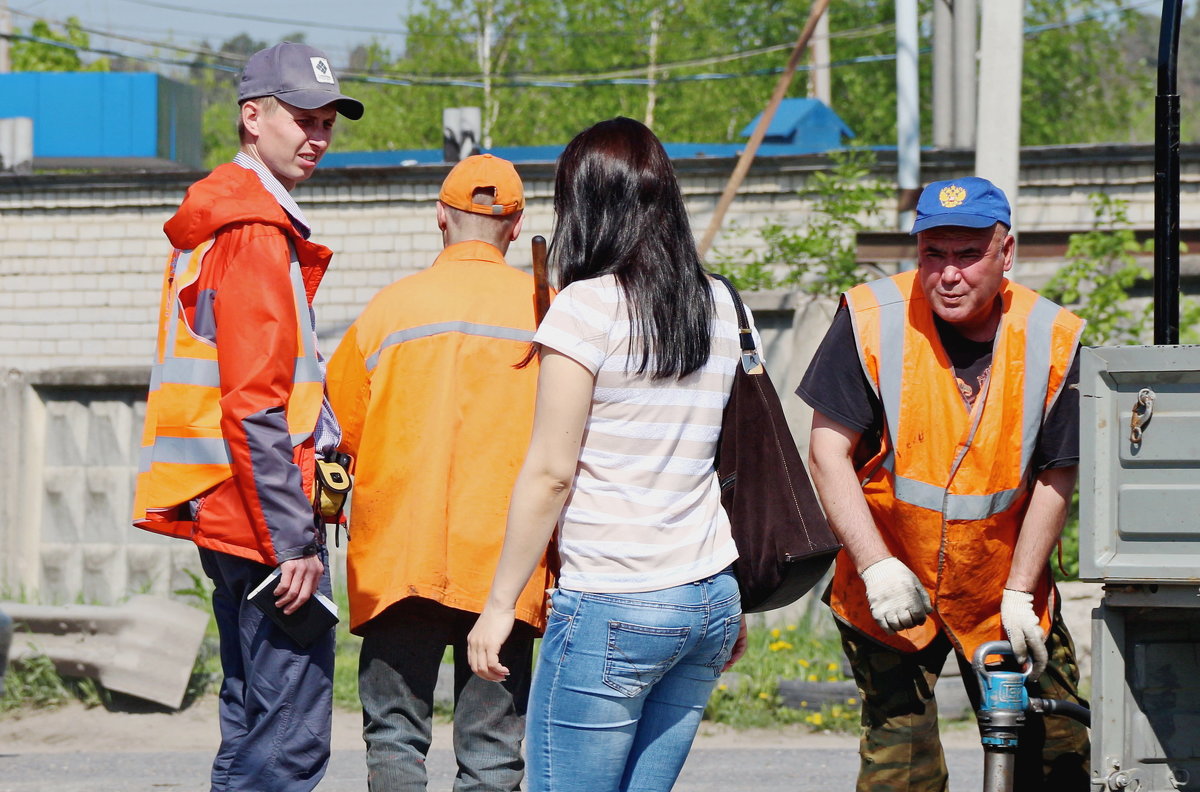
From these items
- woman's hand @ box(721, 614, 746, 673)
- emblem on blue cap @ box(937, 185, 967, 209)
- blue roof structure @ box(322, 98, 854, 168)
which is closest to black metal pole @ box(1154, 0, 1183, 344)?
emblem on blue cap @ box(937, 185, 967, 209)

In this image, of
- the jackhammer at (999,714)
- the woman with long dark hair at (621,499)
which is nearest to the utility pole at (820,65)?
the jackhammer at (999,714)

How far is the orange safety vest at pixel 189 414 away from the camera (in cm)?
345

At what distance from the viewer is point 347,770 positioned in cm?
579

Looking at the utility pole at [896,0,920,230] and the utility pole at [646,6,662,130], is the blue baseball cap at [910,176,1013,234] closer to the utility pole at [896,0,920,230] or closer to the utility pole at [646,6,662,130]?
the utility pole at [896,0,920,230]

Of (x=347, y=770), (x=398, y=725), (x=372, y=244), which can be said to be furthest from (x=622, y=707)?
(x=372, y=244)

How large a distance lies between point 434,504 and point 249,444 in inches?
24.3

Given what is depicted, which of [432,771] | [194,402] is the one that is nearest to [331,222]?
[432,771]

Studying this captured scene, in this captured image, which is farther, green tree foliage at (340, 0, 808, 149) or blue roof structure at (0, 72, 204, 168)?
green tree foliage at (340, 0, 808, 149)

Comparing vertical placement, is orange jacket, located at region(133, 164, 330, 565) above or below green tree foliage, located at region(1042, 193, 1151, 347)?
below

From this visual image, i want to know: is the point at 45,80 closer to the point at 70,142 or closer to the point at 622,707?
the point at 70,142

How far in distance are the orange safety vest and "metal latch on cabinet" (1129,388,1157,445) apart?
1.87 meters

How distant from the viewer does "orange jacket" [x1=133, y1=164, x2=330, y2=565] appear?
11.0ft

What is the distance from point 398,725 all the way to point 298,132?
1.53m

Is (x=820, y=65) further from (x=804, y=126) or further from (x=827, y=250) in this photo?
(x=827, y=250)
